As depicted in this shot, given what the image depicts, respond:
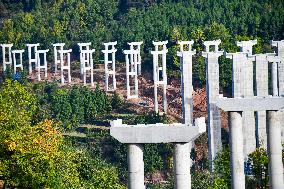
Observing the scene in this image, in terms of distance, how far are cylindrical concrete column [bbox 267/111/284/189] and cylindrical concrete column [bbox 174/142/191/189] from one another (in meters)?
4.62

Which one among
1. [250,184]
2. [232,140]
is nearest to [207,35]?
[250,184]

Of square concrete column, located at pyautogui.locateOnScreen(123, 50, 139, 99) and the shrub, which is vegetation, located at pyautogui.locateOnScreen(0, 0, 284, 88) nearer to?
square concrete column, located at pyautogui.locateOnScreen(123, 50, 139, 99)

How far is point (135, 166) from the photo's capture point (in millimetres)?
37438

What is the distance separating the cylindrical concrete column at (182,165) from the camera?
37.5 m

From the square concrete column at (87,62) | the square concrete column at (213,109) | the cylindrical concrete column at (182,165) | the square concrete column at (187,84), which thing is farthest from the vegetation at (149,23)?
the cylindrical concrete column at (182,165)

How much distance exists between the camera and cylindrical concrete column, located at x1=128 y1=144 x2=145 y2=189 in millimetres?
37406

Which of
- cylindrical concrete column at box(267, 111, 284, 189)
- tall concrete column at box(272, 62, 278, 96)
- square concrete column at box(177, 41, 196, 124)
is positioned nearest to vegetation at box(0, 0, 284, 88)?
square concrete column at box(177, 41, 196, 124)

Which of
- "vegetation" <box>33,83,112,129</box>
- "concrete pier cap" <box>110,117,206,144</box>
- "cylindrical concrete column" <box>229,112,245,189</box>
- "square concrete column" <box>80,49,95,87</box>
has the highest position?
"concrete pier cap" <box>110,117,206,144</box>

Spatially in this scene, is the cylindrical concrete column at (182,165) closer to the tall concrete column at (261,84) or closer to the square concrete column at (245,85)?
the square concrete column at (245,85)

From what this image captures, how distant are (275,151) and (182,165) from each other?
5.01 metres

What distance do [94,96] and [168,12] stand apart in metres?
27.2

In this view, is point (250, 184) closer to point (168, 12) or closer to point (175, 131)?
point (175, 131)

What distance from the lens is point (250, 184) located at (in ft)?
169

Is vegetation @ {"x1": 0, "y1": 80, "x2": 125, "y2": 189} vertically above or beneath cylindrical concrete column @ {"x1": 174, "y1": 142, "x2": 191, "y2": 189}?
beneath
